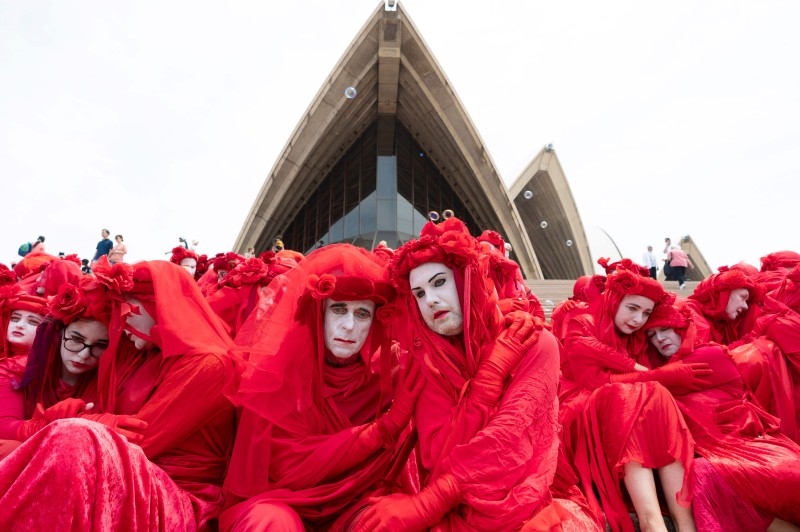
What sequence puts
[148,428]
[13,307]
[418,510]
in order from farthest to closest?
1. [13,307]
2. [148,428]
3. [418,510]

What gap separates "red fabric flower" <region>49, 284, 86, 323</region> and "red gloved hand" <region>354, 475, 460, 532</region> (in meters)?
1.56

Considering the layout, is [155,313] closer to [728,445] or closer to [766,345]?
[728,445]

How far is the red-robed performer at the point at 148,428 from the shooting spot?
151 cm

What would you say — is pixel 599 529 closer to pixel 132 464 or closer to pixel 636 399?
pixel 636 399

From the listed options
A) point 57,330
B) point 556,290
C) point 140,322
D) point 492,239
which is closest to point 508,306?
point 140,322

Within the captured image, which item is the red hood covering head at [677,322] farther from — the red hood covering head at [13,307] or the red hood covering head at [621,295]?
the red hood covering head at [13,307]

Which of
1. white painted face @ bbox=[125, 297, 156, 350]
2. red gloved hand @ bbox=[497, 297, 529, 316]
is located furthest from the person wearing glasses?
red gloved hand @ bbox=[497, 297, 529, 316]

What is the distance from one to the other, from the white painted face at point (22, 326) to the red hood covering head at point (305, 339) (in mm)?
1542

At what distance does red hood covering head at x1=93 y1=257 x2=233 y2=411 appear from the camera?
209 cm

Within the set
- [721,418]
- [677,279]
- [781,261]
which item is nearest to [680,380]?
[721,418]

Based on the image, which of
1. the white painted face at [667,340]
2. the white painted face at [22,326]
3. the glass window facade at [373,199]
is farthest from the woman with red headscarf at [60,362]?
A: the glass window facade at [373,199]

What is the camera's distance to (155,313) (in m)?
2.20

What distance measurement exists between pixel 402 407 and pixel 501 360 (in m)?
0.47

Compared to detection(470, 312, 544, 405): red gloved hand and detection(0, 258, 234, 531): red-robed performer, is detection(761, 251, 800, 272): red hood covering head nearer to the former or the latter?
detection(470, 312, 544, 405): red gloved hand
